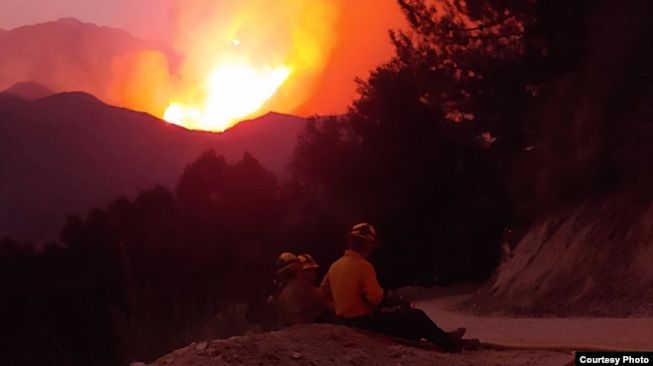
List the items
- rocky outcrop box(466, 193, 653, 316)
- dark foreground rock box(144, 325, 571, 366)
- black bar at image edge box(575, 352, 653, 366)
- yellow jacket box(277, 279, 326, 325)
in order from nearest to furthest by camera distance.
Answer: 1. black bar at image edge box(575, 352, 653, 366)
2. dark foreground rock box(144, 325, 571, 366)
3. yellow jacket box(277, 279, 326, 325)
4. rocky outcrop box(466, 193, 653, 316)

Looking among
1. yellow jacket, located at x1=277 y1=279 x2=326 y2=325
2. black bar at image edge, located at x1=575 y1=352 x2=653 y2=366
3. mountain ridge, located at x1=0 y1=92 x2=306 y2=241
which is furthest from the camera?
mountain ridge, located at x1=0 y1=92 x2=306 y2=241

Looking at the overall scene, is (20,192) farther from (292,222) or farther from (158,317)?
(158,317)

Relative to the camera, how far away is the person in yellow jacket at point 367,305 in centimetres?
980

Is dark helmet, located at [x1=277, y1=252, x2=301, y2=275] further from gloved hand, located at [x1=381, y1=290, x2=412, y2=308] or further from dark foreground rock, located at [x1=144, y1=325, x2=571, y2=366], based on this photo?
gloved hand, located at [x1=381, y1=290, x2=412, y2=308]

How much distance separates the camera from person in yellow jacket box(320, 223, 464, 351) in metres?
9.80

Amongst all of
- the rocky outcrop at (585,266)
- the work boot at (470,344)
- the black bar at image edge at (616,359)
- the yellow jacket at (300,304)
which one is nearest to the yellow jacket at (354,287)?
the yellow jacket at (300,304)

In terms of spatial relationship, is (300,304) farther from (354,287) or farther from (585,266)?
(585,266)

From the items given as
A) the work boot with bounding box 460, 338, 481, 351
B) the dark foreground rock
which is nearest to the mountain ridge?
the work boot with bounding box 460, 338, 481, 351

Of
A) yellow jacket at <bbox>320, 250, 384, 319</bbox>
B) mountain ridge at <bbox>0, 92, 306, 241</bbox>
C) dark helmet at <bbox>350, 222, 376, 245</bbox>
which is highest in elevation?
mountain ridge at <bbox>0, 92, 306, 241</bbox>

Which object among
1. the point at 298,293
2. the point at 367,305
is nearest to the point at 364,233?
the point at 367,305

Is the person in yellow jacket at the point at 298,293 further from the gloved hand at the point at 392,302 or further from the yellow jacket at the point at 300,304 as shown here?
the gloved hand at the point at 392,302

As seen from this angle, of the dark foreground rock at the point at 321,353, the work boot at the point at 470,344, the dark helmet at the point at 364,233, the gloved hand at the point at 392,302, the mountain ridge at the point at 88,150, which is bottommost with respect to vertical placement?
the work boot at the point at 470,344

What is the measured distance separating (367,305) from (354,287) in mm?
263

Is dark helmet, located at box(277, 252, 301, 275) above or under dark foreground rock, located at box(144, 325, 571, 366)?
above
